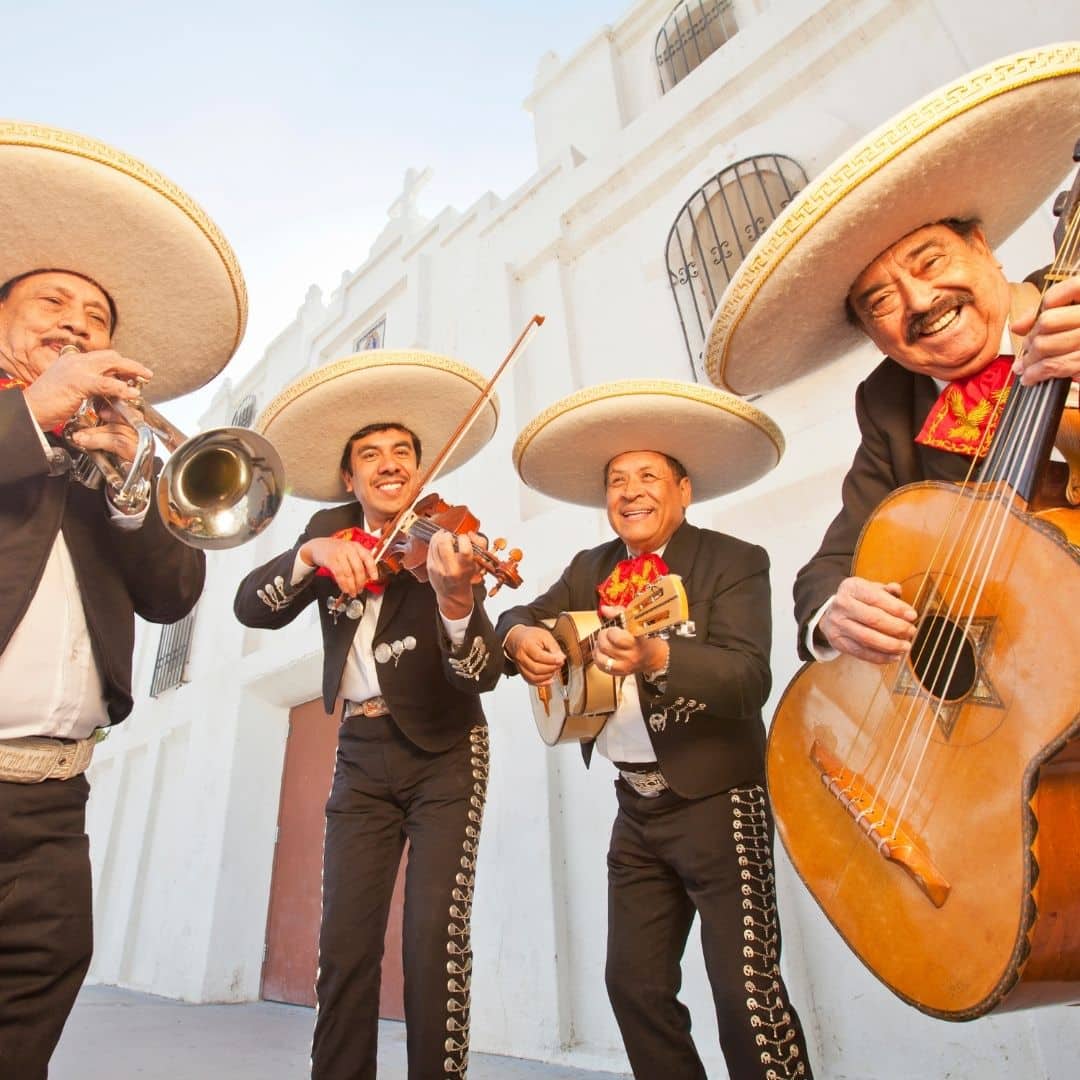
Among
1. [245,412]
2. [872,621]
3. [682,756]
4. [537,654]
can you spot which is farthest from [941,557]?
[245,412]

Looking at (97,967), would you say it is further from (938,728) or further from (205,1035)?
(938,728)

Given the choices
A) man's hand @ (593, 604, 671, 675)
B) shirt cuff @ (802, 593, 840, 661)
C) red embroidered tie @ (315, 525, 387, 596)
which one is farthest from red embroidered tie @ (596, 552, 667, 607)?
red embroidered tie @ (315, 525, 387, 596)

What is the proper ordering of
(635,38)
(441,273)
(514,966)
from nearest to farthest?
(514,966)
(635,38)
(441,273)

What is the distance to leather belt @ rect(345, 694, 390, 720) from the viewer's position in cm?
225

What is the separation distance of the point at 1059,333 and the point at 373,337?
6702 mm

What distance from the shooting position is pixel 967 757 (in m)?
1.21

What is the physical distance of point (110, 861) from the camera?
816 cm

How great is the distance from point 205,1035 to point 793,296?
191 inches

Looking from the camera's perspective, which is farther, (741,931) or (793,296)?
(793,296)

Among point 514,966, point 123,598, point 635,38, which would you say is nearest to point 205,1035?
point 514,966

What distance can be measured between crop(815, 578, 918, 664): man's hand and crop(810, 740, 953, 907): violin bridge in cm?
23

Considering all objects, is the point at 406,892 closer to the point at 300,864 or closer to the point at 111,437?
the point at 111,437

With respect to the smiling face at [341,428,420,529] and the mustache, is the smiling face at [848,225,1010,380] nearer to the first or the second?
the mustache

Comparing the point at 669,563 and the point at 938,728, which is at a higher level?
the point at 669,563
